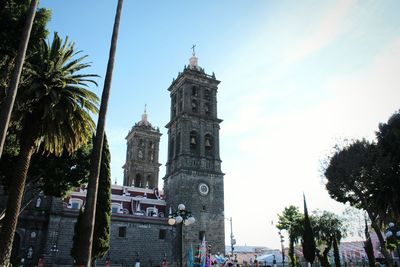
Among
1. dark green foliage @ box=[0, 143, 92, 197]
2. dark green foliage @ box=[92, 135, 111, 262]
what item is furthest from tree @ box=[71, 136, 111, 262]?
dark green foliage @ box=[0, 143, 92, 197]

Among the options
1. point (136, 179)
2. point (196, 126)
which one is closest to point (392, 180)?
point (196, 126)

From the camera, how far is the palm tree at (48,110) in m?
13.4

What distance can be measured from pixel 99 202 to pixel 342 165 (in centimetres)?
1994

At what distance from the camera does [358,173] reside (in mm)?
27359

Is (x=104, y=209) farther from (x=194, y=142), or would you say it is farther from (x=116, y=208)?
(x=194, y=142)

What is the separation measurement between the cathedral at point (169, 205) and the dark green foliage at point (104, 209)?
9.83 metres

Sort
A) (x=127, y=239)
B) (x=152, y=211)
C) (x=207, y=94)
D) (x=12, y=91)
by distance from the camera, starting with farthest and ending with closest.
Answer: (x=207, y=94) < (x=152, y=211) < (x=127, y=239) < (x=12, y=91)

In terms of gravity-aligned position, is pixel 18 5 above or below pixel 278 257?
above

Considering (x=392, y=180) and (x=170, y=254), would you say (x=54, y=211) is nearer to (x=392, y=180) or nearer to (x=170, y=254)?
(x=170, y=254)

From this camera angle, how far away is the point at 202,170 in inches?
1695

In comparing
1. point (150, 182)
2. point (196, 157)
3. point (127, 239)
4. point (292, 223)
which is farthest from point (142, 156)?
point (292, 223)

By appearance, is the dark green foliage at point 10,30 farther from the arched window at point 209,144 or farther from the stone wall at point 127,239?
the arched window at point 209,144

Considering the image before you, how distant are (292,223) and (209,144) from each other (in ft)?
59.3

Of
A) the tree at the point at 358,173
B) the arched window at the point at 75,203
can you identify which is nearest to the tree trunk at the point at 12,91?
the tree at the point at 358,173
